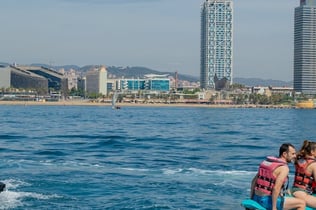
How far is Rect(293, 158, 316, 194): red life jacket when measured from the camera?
551 inches

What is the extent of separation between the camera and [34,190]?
25516mm

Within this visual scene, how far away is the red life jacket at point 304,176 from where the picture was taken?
1401cm

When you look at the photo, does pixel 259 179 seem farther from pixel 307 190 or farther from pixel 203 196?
pixel 203 196

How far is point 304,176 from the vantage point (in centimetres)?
1419

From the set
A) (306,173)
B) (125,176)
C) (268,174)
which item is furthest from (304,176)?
(125,176)

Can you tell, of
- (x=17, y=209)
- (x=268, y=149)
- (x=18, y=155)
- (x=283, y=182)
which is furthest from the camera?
(x=268, y=149)

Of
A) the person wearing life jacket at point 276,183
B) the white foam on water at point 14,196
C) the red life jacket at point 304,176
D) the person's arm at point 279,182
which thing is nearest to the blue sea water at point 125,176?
the white foam on water at point 14,196

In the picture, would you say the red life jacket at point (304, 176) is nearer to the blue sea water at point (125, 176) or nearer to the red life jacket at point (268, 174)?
the red life jacket at point (268, 174)

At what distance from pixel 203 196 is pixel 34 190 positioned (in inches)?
234

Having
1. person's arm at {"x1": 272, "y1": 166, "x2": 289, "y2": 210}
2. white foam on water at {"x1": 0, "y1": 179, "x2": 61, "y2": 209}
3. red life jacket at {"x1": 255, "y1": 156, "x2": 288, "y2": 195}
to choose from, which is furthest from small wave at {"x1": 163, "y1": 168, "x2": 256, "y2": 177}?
person's arm at {"x1": 272, "y1": 166, "x2": 289, "y2": 210}

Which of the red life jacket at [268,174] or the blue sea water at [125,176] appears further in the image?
the blue sea water at [125,176]

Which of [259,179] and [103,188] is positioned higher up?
[259,179]

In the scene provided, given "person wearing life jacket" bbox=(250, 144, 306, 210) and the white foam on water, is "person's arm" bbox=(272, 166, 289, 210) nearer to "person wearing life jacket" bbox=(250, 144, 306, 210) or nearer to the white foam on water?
"person wearing life jacket" bbox=(250, 144, 306, 210)

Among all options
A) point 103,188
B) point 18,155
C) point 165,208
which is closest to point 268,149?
point 18,155
